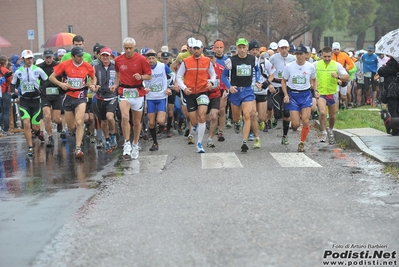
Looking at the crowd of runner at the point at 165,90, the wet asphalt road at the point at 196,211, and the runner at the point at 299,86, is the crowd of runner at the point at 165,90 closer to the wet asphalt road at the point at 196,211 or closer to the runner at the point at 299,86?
the runner at the point at 299,86

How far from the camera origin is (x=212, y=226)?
7.65 metres

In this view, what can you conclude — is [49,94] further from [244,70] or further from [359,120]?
[359,120]

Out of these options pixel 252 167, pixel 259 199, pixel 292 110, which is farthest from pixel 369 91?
pixel 259 199

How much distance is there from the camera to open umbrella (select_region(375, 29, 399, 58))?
12.6 metres

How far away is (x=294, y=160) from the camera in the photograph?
13.1 meters

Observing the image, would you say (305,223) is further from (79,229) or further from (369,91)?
(369,91)

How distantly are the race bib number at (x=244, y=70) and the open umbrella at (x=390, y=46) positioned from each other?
2777mm

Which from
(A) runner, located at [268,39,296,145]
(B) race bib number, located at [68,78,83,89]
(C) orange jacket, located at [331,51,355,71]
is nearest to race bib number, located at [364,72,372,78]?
(C) orange jacket, located at [331,51,355,71]

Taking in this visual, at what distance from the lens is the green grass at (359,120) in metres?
18.8

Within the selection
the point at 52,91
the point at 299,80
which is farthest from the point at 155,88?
the point at 299,80

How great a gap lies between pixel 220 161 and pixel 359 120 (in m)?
8.64

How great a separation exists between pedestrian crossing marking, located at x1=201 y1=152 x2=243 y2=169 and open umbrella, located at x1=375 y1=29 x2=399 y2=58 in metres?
2.88

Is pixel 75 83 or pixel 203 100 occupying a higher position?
pixel 75 83

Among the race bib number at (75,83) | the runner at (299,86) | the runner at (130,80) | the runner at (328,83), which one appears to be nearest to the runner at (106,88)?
the race bib number at (75,83)
